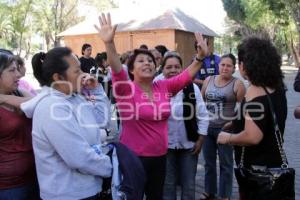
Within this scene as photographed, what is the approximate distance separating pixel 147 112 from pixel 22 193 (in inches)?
50.2

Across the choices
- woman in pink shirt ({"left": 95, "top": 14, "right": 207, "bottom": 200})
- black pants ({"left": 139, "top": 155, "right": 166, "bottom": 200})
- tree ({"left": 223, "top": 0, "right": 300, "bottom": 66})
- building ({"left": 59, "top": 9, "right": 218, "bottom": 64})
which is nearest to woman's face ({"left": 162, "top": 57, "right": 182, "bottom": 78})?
woman in pink shirt ({"left": 95, "top": 14, "right": 207, "bottom": 200})

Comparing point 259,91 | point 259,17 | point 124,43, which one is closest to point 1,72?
point 259,91

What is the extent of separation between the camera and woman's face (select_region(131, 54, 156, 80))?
3742 mm

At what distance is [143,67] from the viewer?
3752 mm

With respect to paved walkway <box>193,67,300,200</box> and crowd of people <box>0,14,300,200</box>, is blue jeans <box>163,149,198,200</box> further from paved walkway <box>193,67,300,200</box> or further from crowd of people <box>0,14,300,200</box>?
paved walkway <box>193,67,300,200</box>

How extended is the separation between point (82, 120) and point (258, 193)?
4.48 feet

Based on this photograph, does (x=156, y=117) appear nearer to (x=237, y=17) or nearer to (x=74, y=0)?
(x=74, y=0)

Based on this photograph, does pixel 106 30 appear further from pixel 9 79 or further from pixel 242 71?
pixel 242 71

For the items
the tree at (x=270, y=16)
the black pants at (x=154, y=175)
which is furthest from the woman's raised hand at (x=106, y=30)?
the tree at (x=270, y=16)

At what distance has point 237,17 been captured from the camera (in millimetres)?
51750

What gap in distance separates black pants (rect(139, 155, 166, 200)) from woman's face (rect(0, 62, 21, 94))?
4.56 ft

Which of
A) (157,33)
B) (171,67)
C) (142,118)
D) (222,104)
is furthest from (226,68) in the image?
(157,33)

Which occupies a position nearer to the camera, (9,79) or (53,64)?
(53,64)

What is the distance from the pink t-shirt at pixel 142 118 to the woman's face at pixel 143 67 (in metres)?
0.10
